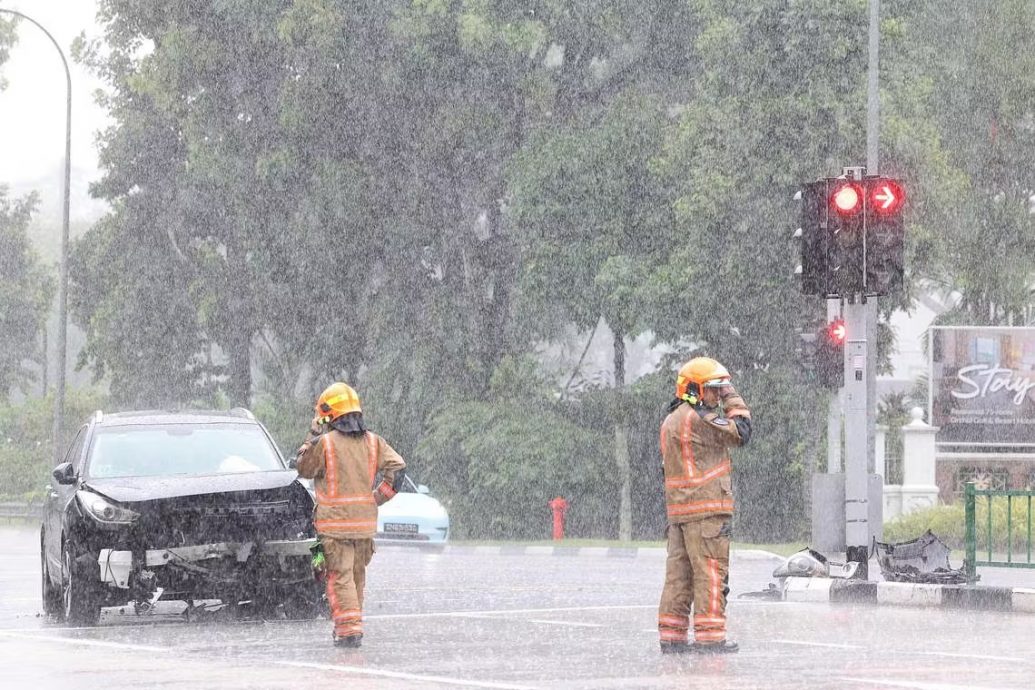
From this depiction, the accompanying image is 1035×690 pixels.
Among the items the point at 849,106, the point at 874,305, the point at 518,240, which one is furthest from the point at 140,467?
the point at 518,240

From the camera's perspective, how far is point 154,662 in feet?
39.7

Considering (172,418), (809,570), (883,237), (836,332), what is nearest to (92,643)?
(172,418)

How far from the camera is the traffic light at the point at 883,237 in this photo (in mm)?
18344

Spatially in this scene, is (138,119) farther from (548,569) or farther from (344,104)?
(548,569)

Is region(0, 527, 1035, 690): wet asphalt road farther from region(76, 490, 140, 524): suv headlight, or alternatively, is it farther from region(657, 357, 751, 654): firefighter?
region(76, 490, 140, 524): suv headlight

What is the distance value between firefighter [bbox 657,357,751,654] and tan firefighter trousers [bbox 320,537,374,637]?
1982mm

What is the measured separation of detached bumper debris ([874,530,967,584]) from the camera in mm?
18289

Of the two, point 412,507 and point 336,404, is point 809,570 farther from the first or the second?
point 412,507

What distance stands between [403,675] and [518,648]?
1926 millimetres

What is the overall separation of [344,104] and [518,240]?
4.77 m

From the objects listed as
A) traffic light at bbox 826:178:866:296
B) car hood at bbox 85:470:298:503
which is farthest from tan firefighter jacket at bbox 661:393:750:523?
traffic light at bbox 826:178:866:296

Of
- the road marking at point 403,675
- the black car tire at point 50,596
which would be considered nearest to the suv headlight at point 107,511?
the black car tire at point 50,596

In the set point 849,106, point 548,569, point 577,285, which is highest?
point 849,106

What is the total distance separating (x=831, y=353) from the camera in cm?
2017
